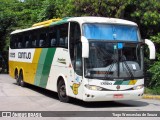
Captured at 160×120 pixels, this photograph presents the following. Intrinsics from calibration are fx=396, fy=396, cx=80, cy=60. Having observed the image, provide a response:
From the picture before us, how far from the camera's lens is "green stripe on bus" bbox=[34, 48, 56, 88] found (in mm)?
16594

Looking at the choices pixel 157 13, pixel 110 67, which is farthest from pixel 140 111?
pixel 157 13

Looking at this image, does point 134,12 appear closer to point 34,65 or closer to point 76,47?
point 34,65

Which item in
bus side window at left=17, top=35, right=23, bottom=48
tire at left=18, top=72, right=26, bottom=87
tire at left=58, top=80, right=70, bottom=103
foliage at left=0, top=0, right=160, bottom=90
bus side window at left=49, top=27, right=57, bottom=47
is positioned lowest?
tire at left=18, top=72, right=26, bottom=87

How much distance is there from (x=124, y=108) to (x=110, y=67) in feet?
4.90

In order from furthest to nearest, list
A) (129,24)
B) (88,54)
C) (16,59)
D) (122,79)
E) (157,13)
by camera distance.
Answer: (16,59) < (157,13) < (129,24) < (122,79) < (88,54)

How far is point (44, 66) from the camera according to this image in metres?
17.4

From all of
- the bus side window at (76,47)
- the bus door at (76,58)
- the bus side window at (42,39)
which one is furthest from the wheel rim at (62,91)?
the bus side window at (42,39)

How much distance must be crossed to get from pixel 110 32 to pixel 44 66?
470cm

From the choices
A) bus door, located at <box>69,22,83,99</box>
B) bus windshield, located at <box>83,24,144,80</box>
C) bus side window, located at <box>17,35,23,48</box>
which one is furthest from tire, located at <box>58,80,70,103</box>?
bus side window, located at <box>17,35,23,48</box>

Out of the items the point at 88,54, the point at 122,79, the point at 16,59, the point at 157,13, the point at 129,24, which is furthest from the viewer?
the point at 16,59

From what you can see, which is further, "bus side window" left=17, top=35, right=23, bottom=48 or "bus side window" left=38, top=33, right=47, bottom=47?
"bus side window" left=17, top=35, right=23, bottom=48

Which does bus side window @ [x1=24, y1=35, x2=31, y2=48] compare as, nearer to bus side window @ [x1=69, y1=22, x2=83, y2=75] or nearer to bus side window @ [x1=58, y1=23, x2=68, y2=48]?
bus side window @ [x1=58, y1=23, x2=68, y2=48]

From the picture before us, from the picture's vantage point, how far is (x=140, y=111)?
1255 cm

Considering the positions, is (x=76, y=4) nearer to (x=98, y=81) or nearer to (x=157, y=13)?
(x=157, y=13)
